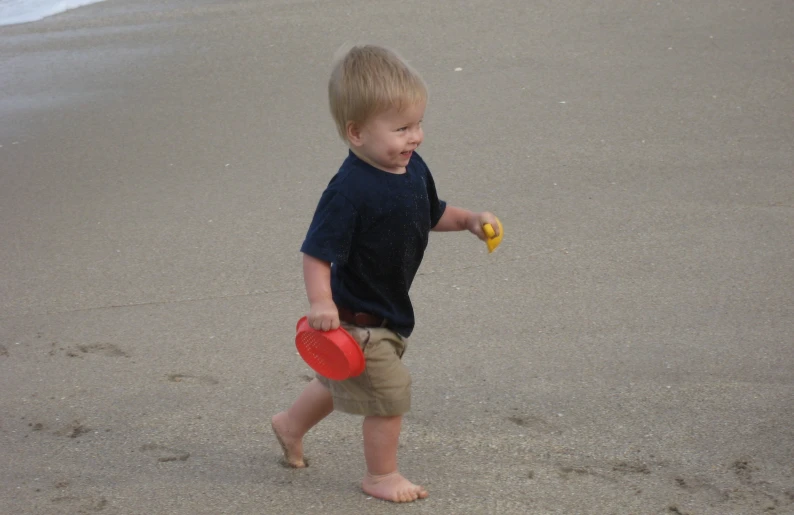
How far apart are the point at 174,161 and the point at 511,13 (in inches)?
108

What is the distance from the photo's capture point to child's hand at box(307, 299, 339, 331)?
245 centimetres

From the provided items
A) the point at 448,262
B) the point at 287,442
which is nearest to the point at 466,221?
the point at 287,442

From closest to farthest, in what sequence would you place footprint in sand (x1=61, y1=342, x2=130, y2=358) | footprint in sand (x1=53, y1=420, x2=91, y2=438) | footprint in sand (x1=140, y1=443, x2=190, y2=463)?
footprint in sand (x1=140, y1=443, x2=190, y2=463), footprint in sand (x1=53, y1=420, x2=91, y2=438), footprint in sand (x1=61, y1=342, x2=130, y2=358)

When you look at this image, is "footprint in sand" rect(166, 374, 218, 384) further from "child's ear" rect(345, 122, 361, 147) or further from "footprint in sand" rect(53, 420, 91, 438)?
"child's ear" rect(345, 122, 361, 147)

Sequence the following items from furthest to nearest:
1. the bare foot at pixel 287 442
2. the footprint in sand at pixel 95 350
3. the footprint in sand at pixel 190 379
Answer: the footprint in sand at pixel 95 350 → the footprint in sand at pixel 190 379 → the bare foot at pixel 287 442

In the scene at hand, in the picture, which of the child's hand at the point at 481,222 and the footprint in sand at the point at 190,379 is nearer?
the child's hand at the point at 481,222

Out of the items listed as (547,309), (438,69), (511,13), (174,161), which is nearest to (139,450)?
(547,309)

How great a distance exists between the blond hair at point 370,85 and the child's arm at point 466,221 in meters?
0.39

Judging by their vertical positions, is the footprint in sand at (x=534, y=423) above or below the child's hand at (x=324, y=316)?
below

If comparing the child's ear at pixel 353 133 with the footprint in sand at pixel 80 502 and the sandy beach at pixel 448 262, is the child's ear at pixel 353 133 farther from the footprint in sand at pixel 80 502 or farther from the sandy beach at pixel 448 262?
the footprint in sand at pixel 80 502

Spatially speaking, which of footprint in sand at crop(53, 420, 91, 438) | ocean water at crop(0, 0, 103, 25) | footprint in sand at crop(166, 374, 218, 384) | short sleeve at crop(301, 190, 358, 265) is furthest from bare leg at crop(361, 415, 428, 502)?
ocean water at crop(0, 0, 103, 25)

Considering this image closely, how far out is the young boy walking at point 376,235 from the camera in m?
2.44

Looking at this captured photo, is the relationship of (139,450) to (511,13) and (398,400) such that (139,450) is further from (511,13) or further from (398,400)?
(511,13)

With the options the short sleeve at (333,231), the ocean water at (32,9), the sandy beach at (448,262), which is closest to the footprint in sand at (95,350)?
the sandy beach at (448,262)
